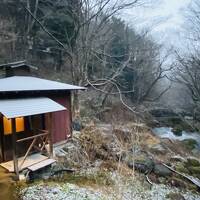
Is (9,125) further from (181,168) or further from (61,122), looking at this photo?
(181,168)

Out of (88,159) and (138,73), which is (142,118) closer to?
(138,73)

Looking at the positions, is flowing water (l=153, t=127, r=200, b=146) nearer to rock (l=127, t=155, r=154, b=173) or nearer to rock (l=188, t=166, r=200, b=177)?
rock (l=188, t=166, r=200, b=177)

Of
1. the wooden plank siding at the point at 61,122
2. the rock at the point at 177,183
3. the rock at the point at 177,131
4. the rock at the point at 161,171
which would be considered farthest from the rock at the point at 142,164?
the rock at the point at 177,131

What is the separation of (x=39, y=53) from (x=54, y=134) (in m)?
14.8

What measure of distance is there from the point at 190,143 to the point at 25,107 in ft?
41.2

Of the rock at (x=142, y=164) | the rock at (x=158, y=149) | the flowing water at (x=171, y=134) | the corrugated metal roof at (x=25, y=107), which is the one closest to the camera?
the corrugated metal roof at (x=25, y=107)

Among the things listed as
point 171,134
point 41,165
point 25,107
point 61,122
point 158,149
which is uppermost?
point 25,107

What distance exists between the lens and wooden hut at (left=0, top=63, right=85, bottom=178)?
8195 millimetres

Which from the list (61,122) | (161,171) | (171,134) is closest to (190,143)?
(171,134)

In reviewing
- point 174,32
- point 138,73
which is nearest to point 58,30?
point 138,73

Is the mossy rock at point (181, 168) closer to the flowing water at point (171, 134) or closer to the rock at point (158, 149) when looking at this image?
the rock at point (158, 149)

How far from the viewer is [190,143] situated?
16875mm

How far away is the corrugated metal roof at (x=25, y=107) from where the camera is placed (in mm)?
7779

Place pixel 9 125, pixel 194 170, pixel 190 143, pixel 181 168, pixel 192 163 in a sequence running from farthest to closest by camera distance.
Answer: pixel 190 143 < pixel 192 163 < pixel 194 170 < pixel 181 168 < pixel 9 125
